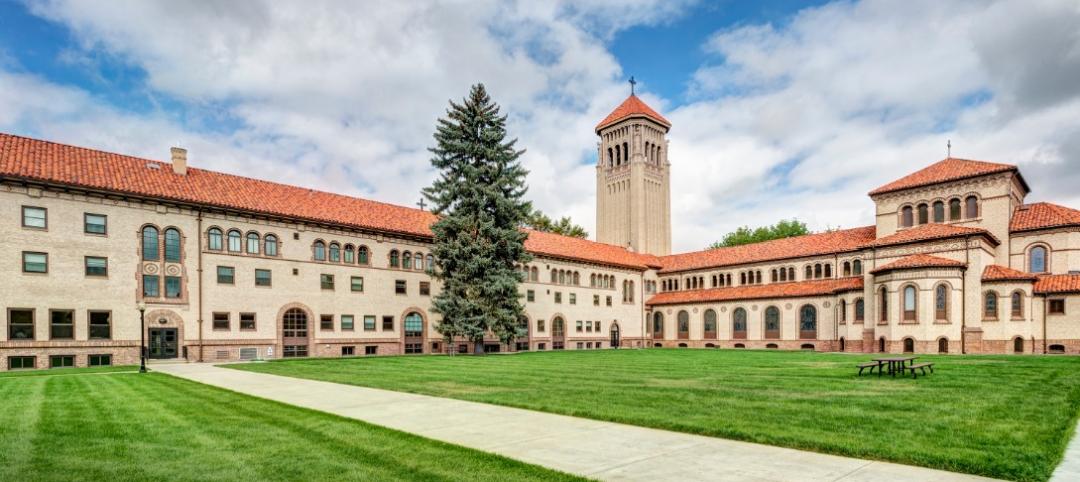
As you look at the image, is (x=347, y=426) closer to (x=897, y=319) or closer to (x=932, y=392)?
(x=932, y=392)

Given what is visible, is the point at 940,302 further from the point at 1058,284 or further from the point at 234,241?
the point at 234,241

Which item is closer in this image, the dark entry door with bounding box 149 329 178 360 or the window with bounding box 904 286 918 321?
the dark entry door with bounding box 149 329 178 360

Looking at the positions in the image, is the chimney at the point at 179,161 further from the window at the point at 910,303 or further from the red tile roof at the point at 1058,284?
the red tile roof at the point at 1058,284

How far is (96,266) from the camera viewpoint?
3017 cm

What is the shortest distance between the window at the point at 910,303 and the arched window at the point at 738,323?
1599cm

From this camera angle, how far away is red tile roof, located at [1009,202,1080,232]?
38.7 m

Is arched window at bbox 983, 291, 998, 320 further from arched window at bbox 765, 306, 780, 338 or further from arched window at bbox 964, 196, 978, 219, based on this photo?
arched window at bbox 765, 306, 780, 338

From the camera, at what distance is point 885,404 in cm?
1169

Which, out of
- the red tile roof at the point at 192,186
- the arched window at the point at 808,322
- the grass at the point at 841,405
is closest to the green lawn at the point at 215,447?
the grass at the point at 841,405

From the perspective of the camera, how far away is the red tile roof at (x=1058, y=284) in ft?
118

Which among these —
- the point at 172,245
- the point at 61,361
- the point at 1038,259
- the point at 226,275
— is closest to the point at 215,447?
the point at 61,361

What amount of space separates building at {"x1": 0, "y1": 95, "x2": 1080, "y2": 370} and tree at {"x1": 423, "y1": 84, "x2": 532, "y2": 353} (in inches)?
185

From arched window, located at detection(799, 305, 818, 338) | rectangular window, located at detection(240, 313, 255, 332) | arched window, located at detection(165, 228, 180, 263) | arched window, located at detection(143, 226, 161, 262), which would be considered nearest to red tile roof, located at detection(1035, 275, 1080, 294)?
arched window, located at detection(799, 305, 818, 338)

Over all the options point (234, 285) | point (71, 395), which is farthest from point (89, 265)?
point (71, 395)
